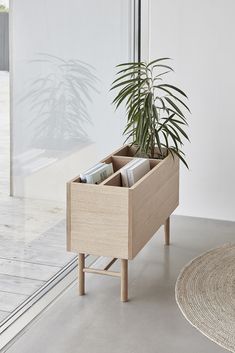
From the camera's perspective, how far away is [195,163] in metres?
5.12

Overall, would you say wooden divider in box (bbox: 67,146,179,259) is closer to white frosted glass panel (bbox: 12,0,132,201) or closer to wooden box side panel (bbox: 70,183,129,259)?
wooden box side panel (bbox: 70,183,129,259)

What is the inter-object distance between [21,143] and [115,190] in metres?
0.54

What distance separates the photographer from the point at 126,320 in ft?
11.7

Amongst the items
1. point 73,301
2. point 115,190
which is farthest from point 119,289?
point 115,190

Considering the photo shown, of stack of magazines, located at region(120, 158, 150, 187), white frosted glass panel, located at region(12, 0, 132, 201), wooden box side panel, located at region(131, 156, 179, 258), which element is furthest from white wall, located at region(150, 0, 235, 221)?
stack of magazines, located at region(120, 158, 150, 187)

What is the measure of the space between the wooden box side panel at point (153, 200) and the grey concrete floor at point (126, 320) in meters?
0.28

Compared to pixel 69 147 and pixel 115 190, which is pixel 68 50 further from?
pixel 115 190

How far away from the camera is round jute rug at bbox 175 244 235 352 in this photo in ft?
11.3

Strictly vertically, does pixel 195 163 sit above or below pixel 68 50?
below

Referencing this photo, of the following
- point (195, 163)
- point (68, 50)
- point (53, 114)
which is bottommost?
point (195, 163)

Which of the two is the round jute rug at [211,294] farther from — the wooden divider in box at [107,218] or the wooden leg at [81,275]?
the wooden leg at [81,275]

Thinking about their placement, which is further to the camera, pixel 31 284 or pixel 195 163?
pixel 195 163

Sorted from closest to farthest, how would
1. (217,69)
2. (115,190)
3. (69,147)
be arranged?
1. (115,190)
2. (69,147)
3. (217,69)

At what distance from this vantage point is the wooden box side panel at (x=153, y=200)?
12.1ft
